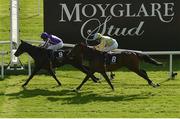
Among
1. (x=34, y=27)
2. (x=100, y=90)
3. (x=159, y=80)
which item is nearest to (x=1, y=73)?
(x=100, y=90)

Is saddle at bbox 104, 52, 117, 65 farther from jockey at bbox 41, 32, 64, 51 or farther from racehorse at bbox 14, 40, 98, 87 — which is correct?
jockey at bbox 41, 32, 64, 51

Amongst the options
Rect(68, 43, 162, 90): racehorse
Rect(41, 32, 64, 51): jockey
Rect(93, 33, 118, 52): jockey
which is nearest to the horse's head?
Rect(41, 32, 64, 51): jockey

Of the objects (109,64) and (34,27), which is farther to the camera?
(34,27)

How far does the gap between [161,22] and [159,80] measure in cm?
343

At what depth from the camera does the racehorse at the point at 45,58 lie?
16203mm

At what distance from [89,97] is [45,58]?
2036mm

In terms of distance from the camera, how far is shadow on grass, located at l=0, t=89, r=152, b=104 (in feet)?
47.6

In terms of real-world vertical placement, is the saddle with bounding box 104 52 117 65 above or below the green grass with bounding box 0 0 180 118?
above

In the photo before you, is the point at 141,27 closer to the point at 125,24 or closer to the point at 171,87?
the point at 125,24

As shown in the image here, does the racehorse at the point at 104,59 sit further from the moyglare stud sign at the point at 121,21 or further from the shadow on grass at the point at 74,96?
the moyglare stud sign at the point at 121,21

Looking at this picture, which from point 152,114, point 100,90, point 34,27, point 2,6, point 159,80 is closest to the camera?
point 152,114

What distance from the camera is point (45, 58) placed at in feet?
53.5

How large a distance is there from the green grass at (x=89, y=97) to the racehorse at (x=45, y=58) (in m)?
0.42

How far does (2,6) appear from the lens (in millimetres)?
31906
